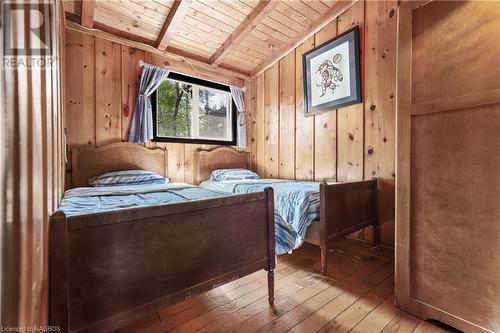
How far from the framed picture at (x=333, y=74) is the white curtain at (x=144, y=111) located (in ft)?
6.40

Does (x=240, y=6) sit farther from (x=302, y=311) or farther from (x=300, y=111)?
(x=302, y=311)

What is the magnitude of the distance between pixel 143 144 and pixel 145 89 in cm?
68

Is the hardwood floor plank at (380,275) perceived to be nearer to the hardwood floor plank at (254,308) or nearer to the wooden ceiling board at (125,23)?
the hardwood floor plank at (254,308)

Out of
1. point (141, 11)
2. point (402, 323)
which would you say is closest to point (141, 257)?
point (402, 323)

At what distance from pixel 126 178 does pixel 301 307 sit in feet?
7.10

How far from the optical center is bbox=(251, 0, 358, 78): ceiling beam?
2.74m

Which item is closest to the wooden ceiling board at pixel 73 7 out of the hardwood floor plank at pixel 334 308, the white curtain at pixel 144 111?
the white curtain at pixel 144 111

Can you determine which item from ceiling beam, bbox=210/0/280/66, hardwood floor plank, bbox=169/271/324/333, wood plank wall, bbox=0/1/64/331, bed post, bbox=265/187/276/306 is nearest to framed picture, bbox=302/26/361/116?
ceiling beam, bbox=210/0/280/66

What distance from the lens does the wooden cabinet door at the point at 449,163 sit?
111 centimetres

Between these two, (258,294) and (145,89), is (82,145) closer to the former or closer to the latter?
(145,89)

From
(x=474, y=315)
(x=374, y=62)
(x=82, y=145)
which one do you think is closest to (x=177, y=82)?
(x=82, y=145)

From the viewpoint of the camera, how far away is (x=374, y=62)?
2.55m

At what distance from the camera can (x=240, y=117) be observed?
12.9ft

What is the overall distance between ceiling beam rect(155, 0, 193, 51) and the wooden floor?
2.62 m
